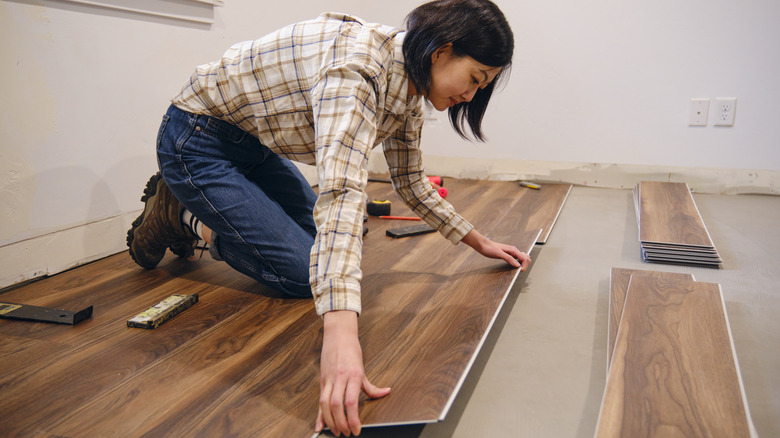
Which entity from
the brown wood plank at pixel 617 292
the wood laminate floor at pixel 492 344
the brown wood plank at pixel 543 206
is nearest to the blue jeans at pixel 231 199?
the wood laminate floor at pixel 492 344

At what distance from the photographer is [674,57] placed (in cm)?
312

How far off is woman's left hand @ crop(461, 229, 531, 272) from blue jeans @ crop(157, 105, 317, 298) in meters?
0.50

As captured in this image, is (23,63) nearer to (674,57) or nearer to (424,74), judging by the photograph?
(424,74)

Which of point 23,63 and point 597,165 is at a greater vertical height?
point 23,63

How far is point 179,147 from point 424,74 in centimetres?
76

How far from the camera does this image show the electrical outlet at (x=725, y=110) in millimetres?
3053

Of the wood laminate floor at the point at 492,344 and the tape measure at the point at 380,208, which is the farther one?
the tape measure at the point at 380,208

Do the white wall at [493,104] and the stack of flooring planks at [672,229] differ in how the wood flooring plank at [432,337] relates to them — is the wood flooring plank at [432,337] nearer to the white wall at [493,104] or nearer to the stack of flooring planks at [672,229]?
the stack of flooring planks at [672,229]

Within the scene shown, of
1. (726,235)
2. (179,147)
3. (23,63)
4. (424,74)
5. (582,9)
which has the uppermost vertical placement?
(582,9)

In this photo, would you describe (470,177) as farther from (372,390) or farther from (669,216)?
(372,390)

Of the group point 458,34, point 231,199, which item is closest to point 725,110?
point 458,34

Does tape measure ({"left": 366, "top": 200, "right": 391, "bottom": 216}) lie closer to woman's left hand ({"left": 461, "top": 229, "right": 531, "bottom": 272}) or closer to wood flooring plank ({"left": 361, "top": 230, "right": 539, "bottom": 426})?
wood flooring plank ({"left": 361, "top": 230, "right": 539, "bottom": 426})

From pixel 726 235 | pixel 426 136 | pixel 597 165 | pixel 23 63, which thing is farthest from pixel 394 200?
pixel 23 63

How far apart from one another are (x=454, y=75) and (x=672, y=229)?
4.98 ft
